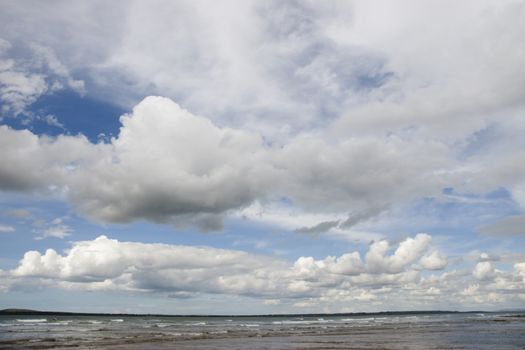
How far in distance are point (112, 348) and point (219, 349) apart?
10219 mm

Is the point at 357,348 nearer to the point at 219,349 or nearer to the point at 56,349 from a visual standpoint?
the point at 219,349

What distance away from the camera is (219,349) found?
4384 cm

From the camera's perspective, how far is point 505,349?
134ft

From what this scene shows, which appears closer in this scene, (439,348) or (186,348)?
(439,348)

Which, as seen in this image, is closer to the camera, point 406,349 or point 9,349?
point 406,349

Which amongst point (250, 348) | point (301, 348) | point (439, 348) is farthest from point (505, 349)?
point (250, 348)

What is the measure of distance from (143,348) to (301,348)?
15.1 meters

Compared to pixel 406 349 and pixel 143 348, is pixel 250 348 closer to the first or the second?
pixel 143 348

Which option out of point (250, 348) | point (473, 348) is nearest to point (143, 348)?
point (250, 348)

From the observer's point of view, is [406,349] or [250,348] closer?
[406,349]

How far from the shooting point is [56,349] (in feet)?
145

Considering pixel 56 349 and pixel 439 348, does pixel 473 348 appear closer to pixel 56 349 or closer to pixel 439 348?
pixel 439 348

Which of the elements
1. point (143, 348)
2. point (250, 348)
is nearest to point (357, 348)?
point (250, 348)

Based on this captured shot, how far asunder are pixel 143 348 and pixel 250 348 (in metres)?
10.2
